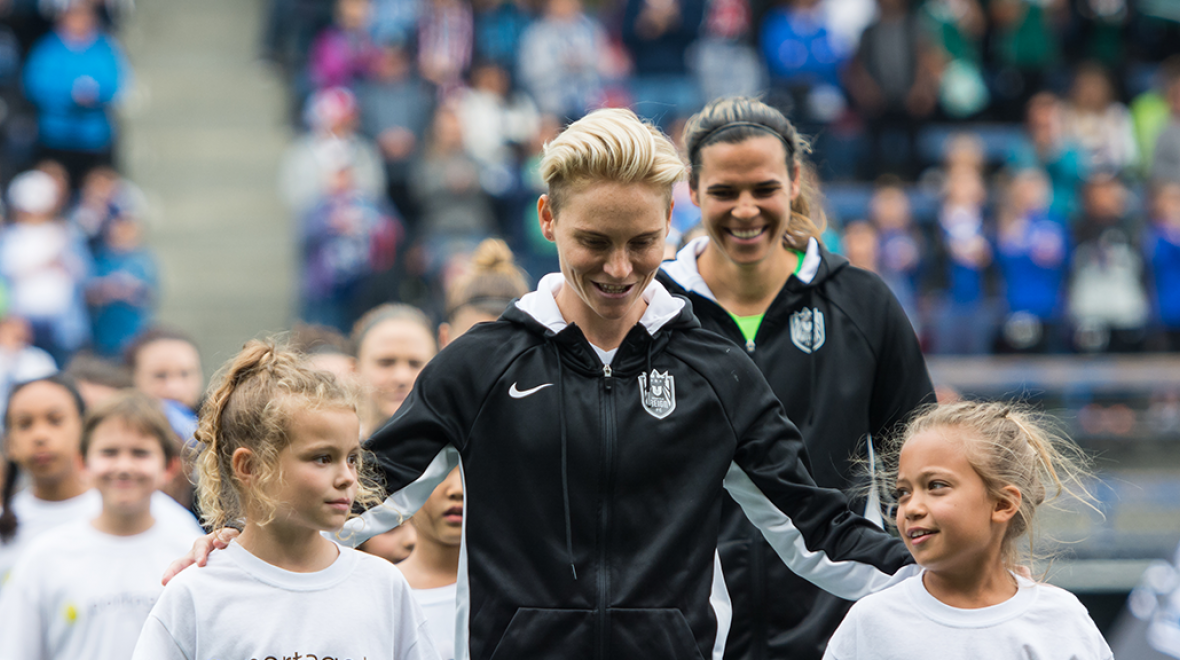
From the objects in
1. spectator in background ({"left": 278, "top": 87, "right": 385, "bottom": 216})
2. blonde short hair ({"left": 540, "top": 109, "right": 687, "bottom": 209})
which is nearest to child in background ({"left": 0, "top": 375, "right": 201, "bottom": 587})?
blonde short hair ({"left": 540, "top": 109, "right": 687, "bottom": 209})

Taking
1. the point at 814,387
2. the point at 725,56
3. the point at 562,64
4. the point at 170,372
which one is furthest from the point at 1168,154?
the point at 814,387

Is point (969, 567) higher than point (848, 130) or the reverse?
the reverse

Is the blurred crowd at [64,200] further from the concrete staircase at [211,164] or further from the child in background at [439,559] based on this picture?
the child in background at [439,559]

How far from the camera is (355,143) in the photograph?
1142 centimetres

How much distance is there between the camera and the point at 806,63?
1295cm

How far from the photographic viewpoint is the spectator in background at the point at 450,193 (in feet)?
36.8

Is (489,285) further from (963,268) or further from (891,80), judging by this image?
(891,80)

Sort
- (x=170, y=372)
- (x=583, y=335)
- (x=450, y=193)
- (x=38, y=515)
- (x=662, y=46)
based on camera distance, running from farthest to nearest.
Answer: (x=662, y=46) → (x=450, y=193) → (x=170, y=372) → (x=38, y=515) → (x=583, y=335)

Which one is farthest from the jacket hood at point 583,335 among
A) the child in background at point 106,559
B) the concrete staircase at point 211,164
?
the concrete staircase at point 211,164

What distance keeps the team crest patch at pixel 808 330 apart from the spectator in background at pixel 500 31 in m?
9.40

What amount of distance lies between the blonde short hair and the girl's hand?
109cm

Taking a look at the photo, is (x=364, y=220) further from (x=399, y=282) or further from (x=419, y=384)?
(x=419, y=384)

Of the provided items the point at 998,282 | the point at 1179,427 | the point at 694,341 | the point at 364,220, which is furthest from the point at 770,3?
the point at 694,341

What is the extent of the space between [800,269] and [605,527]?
1224mm
